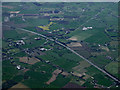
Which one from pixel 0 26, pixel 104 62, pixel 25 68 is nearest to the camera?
pixel 25 68

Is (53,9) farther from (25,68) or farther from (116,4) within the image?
(25,68)

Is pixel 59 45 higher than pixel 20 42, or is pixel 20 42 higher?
pixel 20 42

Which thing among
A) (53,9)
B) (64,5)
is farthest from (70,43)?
(64,5)

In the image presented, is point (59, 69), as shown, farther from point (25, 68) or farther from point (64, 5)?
point (64, 5)

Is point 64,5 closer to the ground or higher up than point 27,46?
higher up

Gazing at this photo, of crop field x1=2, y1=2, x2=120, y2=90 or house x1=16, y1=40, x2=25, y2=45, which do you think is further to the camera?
house x1=16, y1=40, x2=25, y2=45

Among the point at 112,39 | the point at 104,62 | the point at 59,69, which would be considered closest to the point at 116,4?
the point at 112,39

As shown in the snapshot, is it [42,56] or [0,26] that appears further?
[0,26]

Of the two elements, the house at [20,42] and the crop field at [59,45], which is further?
the house at [20,42]

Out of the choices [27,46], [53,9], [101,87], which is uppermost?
[53,9]

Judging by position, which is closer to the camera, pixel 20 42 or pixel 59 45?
pixel 59 45

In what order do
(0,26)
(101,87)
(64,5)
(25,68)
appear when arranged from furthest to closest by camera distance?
(64,5), (0,26), (25,68), (101,87)
